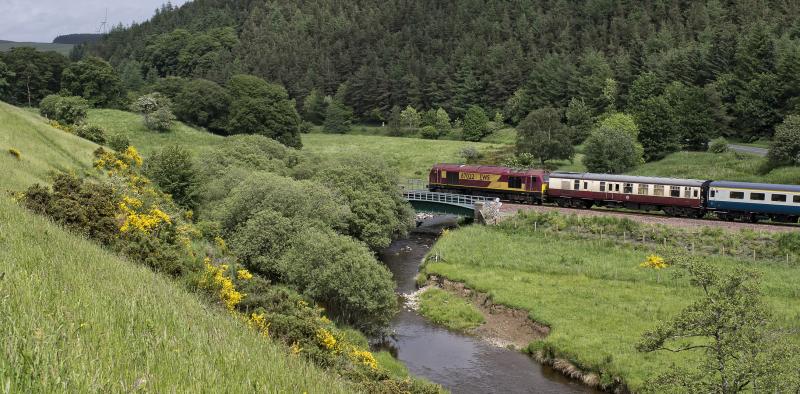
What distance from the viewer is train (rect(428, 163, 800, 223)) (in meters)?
50.6

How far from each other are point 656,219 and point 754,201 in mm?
7266

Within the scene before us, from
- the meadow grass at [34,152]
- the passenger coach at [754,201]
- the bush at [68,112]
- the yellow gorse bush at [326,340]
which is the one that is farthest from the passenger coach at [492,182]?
the yellow gorse bush at [326,340]

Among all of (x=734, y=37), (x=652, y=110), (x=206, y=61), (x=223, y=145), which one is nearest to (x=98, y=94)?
(x=223, y=145)

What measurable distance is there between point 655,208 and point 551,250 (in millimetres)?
13231

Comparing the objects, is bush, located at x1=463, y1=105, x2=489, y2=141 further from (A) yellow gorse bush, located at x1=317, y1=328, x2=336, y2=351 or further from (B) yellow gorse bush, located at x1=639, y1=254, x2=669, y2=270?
(A) yellow gorse bush, located at x1=317, y1=328, x2=336, y2=351

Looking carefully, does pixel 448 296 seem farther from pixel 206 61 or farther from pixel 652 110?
pixel 206 61

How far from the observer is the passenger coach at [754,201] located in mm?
49562

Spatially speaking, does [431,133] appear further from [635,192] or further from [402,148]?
[635,192]

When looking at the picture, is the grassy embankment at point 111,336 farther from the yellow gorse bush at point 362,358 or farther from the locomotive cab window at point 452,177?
the locomotive cab window at point 452,177

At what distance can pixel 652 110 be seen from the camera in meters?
83.6

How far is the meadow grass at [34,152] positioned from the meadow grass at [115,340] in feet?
57.9

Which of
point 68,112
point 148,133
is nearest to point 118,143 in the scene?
point 68,112

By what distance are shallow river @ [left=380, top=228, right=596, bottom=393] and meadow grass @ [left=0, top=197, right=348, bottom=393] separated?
2108 centimetres

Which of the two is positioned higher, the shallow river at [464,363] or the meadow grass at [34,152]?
the meadow grass at [34,152]
